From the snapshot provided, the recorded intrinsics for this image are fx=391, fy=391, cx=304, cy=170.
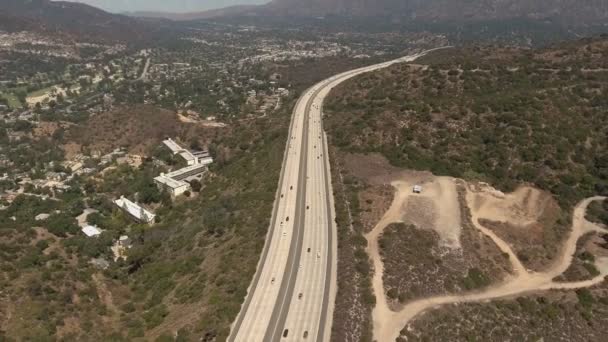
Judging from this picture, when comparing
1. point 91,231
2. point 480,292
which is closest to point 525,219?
point 480,292

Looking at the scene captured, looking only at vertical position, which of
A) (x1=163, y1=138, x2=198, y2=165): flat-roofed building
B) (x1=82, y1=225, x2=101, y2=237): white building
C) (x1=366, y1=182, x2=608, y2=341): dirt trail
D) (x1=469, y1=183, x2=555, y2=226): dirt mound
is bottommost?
(x1=82, y1=225, x2=101, y2=237): white building

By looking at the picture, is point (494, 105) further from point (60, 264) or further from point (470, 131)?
point (60, 264)

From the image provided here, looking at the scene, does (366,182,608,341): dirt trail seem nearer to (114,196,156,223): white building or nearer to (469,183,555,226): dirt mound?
(469,183,555,226): dirt mound

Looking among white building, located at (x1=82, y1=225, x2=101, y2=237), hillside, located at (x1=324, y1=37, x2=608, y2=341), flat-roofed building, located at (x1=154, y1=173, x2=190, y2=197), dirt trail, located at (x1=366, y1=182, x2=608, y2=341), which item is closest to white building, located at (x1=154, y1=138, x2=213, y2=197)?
flat-roofed building, located at (x1=154, y1=173, x2=190, y2=197)

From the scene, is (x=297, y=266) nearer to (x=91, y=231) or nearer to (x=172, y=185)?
(x=91, y=231)

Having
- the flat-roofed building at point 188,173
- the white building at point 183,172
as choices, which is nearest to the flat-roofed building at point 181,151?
the white building at point 183,172

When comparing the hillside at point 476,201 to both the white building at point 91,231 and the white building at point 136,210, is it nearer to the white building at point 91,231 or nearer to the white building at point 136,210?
the white building at point 136,210
